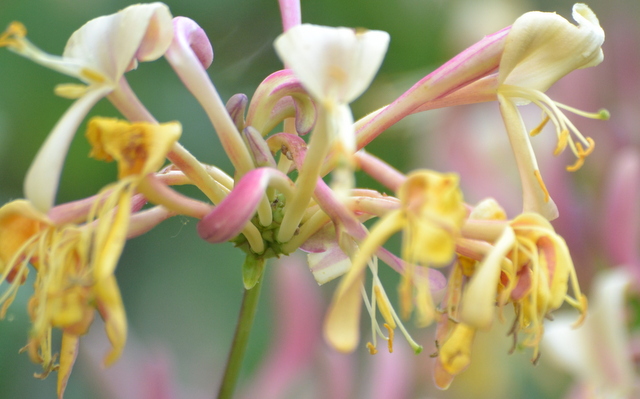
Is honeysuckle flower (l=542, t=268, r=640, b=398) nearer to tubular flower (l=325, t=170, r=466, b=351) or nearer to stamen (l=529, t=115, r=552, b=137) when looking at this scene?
stamen (l=529, t=115, r=552, b=137)

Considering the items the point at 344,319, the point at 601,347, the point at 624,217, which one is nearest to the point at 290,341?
the point at 601,347

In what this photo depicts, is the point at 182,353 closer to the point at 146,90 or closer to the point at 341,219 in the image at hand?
the point at 146,90

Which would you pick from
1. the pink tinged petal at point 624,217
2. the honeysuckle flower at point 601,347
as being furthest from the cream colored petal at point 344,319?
the pink tinged petal at point 624,217

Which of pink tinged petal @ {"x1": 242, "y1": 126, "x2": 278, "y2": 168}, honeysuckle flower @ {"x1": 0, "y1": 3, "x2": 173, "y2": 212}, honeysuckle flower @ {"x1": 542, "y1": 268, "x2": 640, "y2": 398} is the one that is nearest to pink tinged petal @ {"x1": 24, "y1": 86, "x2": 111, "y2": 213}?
honeysuckle flower @ {"x1": 0, "y1": 3, "x2": 173, "y2": 212}

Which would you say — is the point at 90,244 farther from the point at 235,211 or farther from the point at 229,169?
the point at 229,169

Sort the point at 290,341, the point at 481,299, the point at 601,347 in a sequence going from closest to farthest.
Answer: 1. the point at 481,299
2. the point at 601,347
3. the point at 290,341

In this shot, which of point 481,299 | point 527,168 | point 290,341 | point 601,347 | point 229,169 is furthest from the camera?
point 229,169

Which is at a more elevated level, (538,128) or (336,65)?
(336,65)
